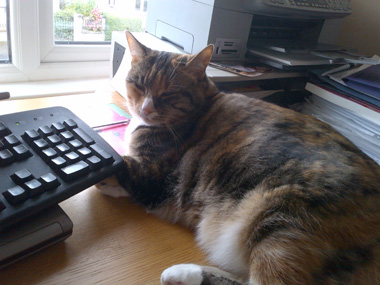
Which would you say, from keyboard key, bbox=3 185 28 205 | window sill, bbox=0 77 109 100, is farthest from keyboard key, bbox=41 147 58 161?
window sill, bbox=0 77 109 100

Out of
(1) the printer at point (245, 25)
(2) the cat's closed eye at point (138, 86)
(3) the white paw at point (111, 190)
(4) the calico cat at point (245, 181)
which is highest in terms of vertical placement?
(1) the printer at point (245, 25)

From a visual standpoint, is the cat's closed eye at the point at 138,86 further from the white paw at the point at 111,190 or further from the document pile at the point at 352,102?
the document pile at the point at 352,102

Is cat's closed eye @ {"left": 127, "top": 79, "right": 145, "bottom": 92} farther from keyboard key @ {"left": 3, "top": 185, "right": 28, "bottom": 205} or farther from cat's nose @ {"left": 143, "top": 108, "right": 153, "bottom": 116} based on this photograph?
keyboard key @ {"left": 3, "top": 185, "right": 28, "bottom": 205}

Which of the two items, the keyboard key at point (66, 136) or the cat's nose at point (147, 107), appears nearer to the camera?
the keyboard key at point (66, 136)

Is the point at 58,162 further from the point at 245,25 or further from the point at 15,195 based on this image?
the point at 245,25

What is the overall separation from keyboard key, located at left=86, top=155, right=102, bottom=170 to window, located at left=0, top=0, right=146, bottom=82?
1.01 meters

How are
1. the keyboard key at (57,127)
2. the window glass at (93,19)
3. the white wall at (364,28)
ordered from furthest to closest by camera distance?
the white wall at (364,28) → the window glass at (93,19) → the keyboard key at (57,127)

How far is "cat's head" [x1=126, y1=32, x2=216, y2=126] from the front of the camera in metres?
1.01

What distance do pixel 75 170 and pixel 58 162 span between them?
4 cm

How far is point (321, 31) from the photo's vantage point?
161 cm

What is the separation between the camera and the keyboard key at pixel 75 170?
67 cm

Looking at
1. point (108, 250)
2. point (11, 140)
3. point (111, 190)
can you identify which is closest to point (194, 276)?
point (108, 250)

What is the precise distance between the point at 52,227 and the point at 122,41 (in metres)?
0.97

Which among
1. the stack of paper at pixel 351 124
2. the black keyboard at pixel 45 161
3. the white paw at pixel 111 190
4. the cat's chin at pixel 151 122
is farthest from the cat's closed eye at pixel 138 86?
the stack of paper at pixel 351 124
